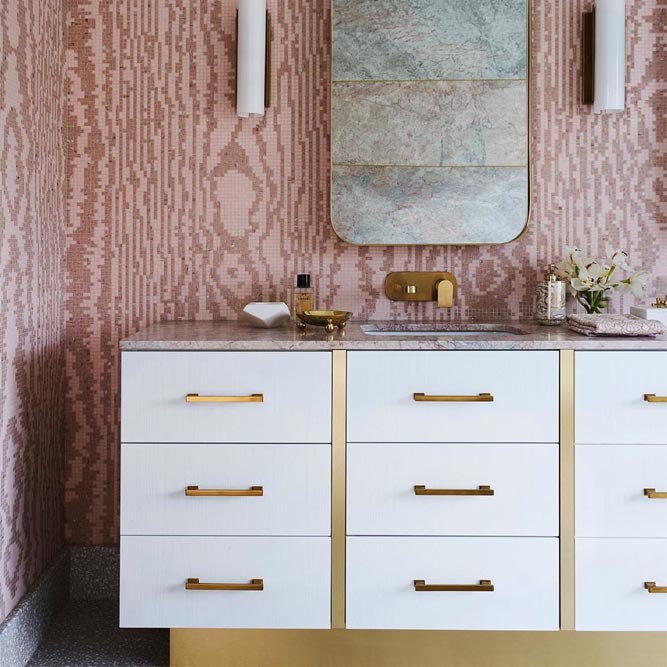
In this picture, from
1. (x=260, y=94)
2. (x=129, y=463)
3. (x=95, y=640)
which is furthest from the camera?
(x=260, y=94)

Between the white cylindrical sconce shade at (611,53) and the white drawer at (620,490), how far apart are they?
1122 mm

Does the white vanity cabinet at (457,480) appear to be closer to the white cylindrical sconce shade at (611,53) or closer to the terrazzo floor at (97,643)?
the terrazzo floor at (97,643)

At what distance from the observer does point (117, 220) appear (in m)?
2.32

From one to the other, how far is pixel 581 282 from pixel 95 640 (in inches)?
72.0

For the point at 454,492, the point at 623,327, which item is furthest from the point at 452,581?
the point at 623,327

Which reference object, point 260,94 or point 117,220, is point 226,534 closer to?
point 117,220

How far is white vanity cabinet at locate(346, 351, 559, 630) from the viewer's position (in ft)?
5.82

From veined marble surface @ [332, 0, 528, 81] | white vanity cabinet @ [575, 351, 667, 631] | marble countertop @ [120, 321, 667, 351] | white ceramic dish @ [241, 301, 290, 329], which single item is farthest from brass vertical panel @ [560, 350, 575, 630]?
veined marble surface @ [332, 0, 528, 81]

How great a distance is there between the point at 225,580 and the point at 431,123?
4.98 feet

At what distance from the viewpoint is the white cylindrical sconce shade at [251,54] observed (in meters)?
2.20

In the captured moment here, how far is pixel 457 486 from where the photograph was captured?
179 centimetres

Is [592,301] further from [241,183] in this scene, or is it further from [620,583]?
[241,183]

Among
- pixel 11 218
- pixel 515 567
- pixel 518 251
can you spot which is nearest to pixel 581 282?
pixel 518 251

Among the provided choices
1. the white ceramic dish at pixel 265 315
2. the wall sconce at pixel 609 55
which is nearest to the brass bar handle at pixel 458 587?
the white ceramic dish at pixel 265 315
